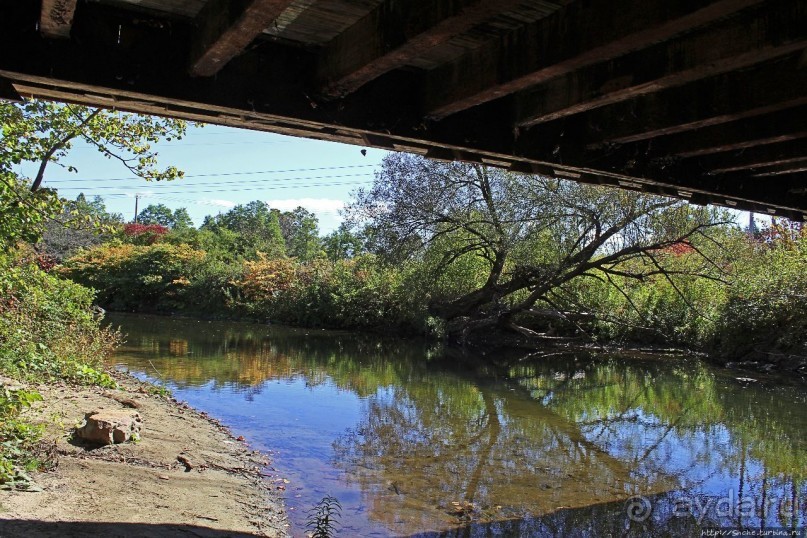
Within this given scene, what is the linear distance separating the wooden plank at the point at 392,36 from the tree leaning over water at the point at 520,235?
1582 cm

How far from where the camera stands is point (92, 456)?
6.26m

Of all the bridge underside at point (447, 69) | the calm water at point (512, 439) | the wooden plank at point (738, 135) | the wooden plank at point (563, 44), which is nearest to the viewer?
the wooden plank at point (563, 44)

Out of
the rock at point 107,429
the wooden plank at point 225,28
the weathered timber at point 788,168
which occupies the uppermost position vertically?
the wooden plank at point 225,28

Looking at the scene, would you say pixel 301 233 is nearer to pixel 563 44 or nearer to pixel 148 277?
pixel 148 277

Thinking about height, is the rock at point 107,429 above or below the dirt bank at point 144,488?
above

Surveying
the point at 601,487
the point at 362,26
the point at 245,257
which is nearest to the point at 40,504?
the point at 362,26

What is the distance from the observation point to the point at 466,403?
12.5 metres

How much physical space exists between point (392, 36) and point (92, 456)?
5.42 meters

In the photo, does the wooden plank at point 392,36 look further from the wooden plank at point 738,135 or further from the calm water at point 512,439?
the calm water at point 512,439

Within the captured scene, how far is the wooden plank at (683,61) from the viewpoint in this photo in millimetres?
2629

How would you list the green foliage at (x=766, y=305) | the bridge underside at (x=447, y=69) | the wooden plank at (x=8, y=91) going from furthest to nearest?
the green foliage at (x=766, y=305)
the wooden plank at (x=8, y=91)
the bridge underside at (x=447, y=69)

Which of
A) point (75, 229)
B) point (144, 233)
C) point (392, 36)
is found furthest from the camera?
point (144, 233)

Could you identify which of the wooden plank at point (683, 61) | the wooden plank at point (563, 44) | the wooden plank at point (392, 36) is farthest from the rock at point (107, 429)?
the wooden plank at point (683, 61)

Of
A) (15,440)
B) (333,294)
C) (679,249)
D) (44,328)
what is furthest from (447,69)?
(333,294)
